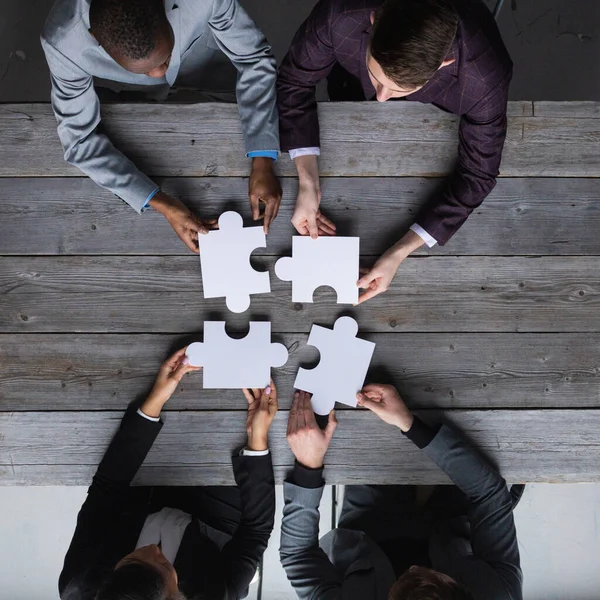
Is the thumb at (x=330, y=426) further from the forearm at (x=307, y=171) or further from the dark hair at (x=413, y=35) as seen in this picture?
the dark hair at (x=413, y=35)

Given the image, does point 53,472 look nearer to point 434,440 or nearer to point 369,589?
point 369,589

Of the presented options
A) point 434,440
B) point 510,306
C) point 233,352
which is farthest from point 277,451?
point 510,306

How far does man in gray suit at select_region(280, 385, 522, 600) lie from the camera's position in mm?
1561

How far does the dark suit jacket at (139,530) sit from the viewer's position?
1.53 meters

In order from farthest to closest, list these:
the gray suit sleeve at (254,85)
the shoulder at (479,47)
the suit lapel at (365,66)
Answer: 1. the gray suit sleeve at (254,85)
2. the suit lapel at (365,66)
3. the shoulder at (479,47)

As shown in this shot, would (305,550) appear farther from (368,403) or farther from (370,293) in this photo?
(370,293)

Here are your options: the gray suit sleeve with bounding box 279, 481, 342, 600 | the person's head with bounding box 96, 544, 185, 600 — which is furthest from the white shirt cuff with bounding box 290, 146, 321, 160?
the person's head with bounding box 96, 544, 185, 600

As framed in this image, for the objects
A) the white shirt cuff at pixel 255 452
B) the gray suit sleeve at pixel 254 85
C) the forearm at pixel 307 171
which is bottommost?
the white shirt cuff at pixel 255 452

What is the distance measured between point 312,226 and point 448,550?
1.07 m

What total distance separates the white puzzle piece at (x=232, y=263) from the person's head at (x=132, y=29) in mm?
485

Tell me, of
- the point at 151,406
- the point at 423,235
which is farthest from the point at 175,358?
the point at 423,235

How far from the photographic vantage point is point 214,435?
64.1 inches

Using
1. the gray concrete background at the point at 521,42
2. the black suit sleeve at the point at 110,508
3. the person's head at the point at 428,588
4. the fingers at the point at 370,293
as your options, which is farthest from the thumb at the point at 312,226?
the gray concrete background at the point at 521,42

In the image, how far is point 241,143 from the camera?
1583 mm
